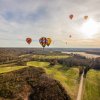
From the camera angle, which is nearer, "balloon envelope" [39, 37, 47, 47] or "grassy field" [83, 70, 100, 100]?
"balloon envelope" [39, 37, 47, 47]

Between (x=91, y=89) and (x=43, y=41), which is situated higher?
(x=43, y=41)

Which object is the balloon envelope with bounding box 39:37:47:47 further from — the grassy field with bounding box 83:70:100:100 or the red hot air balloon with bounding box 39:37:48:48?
the grassy field with bounding box 83:70:100:100

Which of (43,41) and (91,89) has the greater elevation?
(43,41)

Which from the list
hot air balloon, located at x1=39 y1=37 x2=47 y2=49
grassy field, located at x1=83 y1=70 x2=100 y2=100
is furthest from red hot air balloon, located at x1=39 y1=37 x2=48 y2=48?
grassy field, located at x1=83 y1=70 x2=100 y2=100

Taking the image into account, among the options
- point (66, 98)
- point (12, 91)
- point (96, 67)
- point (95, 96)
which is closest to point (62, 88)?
point (66, 98)

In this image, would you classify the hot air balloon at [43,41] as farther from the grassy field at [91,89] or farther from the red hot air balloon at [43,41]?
the grassy field at [91,89]

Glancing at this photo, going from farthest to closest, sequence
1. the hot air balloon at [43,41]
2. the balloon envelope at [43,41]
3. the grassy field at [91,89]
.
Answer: the grassy field at [91,89], the hot air balloon at [43,41], the balloon envelope at [43,41]

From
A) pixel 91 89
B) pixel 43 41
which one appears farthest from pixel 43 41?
pixel 91 89

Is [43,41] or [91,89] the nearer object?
[43,41]

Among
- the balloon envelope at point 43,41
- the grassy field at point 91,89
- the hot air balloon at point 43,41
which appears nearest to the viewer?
the balloon envelope at point 43,41

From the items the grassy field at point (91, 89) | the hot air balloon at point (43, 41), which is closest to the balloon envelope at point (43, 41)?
the hot air balloon at point (43, 41)

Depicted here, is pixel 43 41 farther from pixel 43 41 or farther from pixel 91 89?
pixel 91 89

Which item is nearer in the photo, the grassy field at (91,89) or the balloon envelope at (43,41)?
the balloon envelope at (43,41)
